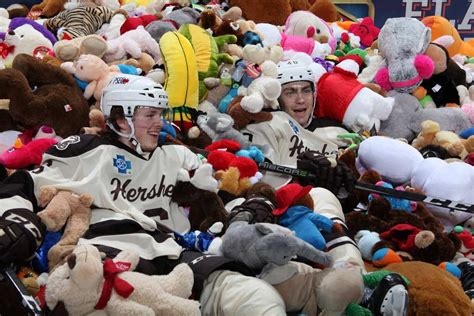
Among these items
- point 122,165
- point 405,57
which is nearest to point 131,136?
point 122,165

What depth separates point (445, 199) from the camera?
9.17ft

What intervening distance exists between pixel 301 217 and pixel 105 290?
0.79m

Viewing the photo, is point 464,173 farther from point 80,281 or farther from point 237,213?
point 80,281

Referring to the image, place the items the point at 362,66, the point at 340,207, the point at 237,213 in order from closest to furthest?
the point at 237,213
the point at 340,207
the point at 362,66

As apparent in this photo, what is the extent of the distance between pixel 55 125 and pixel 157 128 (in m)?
0.48

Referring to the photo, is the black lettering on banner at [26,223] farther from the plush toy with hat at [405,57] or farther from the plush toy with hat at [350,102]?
the plush toy with hat at [405,57]

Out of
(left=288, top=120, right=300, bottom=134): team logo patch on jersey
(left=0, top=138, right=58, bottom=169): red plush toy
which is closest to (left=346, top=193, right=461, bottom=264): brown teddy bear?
(left=288, top=120, right=300, bottom=134): team logo patch on jersey

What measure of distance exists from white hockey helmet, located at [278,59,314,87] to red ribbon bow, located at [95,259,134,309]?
156cm

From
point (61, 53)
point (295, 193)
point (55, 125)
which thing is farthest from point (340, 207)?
point (61, 53)

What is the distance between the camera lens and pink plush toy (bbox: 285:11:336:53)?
434cm

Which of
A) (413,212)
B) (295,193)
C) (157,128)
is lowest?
(413,212)

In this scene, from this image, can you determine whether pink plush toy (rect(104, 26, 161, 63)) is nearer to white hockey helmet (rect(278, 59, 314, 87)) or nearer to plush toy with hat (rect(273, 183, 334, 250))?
white hockey helmet (rect(278, 59, 314, 87))

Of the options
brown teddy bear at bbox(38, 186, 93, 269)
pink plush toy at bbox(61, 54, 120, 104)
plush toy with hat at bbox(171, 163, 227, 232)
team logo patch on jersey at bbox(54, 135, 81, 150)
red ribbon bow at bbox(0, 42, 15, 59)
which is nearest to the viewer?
brown teddy bear at bbox(38, 186, 93, 269)

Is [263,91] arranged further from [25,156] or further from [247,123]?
[25,156]
